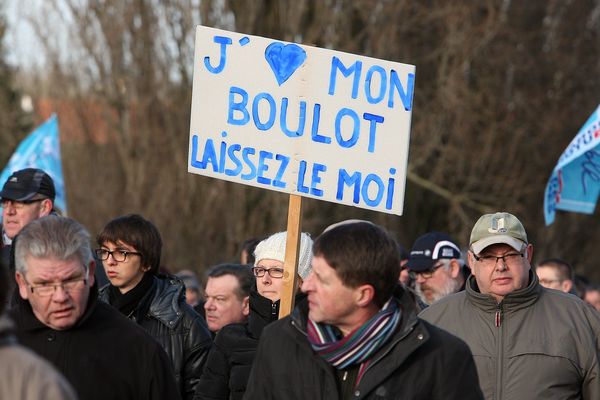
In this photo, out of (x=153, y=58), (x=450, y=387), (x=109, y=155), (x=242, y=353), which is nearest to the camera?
(x=450, y=387)

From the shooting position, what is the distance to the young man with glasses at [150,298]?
6.75 m

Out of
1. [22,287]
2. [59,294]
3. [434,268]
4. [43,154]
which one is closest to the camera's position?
[59,294]

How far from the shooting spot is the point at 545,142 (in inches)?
927

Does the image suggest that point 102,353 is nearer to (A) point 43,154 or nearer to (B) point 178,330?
(B) point 178,330

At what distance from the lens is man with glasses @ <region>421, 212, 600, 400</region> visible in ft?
20.8

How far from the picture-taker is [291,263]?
616 cm

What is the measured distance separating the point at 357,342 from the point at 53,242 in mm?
1190

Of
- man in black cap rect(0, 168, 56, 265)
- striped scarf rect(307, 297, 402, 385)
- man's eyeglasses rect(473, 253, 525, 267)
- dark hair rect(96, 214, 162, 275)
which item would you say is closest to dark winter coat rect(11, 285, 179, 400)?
striped scarf rect(307, 297, 402, 385)

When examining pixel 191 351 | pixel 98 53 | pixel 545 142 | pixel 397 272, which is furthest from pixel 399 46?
pixel 397 272

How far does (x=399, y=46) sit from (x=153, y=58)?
425 cm

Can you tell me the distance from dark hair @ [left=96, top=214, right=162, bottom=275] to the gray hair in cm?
196

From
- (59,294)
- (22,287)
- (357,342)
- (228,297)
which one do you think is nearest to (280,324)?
(357,342)

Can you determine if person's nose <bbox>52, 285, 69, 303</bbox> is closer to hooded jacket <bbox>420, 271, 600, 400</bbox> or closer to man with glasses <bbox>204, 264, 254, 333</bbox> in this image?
hooded jacket <bbox>420, 271, 600, 400</bbox>

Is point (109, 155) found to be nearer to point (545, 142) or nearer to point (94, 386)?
point (545, 142)
